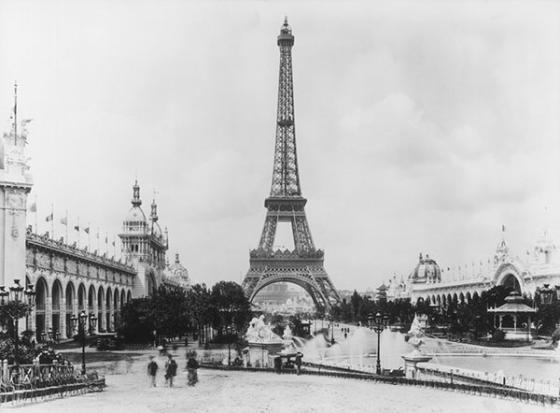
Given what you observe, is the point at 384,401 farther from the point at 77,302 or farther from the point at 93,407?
the point at 77,302

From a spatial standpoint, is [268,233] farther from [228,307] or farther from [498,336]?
[498,336]

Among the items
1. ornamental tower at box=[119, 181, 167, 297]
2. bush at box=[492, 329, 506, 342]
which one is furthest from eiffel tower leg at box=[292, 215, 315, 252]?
bush at box=[492, 329, 506, 342]

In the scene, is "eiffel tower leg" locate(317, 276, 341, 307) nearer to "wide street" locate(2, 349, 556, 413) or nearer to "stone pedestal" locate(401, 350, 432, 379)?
"stone pedestal" locate(401, 350, 432, 379)

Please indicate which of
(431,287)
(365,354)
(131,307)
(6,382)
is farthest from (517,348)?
(431,287)

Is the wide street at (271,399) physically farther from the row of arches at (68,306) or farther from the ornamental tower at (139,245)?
the ornamental tower at (139,245)

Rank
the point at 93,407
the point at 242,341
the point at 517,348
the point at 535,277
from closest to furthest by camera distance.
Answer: the point at 93,407
the point at 517,348
the point at 242,341
the point at 535,277
